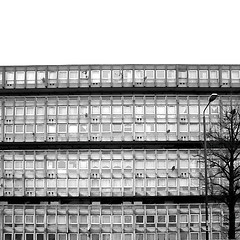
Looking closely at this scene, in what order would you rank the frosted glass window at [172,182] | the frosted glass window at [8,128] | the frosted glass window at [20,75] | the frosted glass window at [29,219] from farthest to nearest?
1. the frosted glass window at [20,75]
2. the frosted glass window at [8,128]
3. the frosted glass window at [172,182]
4. the frosted glass window at [29,219]

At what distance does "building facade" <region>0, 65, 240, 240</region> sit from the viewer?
46750mm


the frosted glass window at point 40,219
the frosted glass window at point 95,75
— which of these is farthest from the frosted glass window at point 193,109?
the frosted glass window at point 40,219

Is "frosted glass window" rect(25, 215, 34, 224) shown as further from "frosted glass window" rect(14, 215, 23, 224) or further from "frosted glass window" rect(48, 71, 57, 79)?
"frosted glass window" rect(48, 71, 57, 79)

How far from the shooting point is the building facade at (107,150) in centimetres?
4675

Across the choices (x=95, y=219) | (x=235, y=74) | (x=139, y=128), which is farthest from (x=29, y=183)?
(x=235, y=74)

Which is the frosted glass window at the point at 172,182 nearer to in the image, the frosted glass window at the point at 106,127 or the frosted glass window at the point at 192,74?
the frosted glass window at the point at 106,127

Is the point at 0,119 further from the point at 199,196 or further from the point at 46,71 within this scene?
the point at 199,196

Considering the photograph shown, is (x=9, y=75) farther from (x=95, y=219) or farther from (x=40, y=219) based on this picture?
(x=95, y=219)

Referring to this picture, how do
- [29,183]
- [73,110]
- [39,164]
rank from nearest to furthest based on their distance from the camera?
[29,183], [39,164], [73,110]

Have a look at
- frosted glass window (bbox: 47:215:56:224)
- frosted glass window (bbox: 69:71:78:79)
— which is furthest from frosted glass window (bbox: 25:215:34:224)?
frosted glass window (bbox: 69:71:78:79)

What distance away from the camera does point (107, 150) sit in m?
47.8

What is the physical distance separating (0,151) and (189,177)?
56.8 feet

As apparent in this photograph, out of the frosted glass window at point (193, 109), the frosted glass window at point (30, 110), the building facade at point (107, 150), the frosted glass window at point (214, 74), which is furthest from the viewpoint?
the frosted glass window at point (214, 74)

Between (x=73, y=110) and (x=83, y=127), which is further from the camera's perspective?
(x=73, y=110)
